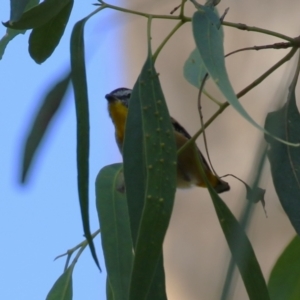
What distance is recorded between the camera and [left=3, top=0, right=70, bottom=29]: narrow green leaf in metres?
0.59

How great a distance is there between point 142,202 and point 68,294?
26 centimetres

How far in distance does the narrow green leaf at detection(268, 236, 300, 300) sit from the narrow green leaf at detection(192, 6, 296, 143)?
294 mm

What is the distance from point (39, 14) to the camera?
0.60m

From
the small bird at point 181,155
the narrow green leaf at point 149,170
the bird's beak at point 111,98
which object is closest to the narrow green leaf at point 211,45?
the narrow green leaf at point 149,170

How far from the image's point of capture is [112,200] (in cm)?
64

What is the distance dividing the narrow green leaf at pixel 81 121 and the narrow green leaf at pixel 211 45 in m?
0.13

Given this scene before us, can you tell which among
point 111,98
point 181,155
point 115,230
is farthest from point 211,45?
point 111,98

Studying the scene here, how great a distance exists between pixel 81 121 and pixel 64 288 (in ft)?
0.87

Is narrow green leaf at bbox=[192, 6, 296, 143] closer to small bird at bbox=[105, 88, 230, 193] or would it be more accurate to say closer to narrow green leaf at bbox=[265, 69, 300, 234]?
narrow green leaf at bbox=[265, 69, 300, 234]

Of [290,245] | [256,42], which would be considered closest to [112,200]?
[290,245]

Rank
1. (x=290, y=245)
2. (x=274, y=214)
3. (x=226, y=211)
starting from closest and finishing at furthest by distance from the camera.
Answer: (x=226, y=211)
(x=290, y=245)
(x=274, y=214)

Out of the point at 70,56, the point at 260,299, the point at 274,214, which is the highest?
the point at 70,56

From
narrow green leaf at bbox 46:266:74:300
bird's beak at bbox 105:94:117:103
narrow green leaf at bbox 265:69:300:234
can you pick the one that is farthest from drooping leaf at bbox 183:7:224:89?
bird's beak at bbox 105:94:117:103

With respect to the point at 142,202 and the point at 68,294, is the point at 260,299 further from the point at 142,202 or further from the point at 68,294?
the point at 68,294
